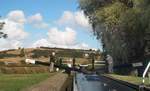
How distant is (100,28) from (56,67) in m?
36.2

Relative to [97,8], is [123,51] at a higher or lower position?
lower

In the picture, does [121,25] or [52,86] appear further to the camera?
[121,25]

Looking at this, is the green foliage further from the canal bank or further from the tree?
the canal bank

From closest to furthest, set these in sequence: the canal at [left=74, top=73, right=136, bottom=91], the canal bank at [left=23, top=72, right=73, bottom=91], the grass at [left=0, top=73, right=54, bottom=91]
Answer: the canal bank at [left=23, top=72, right=73, bottom=91]
the grass at [left=0, top=73, right=54, bottom=91]
the canal at [left=74, top=73, right=136, bottom=91]

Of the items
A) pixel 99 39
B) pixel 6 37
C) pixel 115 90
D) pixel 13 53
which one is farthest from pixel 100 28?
pixel 13 53

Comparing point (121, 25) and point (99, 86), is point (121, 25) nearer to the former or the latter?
point (121, 25)

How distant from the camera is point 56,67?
3693 inches

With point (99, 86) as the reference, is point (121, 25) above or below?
above

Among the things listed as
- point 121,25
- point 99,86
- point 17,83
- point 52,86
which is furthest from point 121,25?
point 52,86

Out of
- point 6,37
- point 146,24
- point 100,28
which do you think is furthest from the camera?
point 6,37

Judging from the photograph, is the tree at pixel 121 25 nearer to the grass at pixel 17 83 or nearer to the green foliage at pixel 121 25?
the green foliage at pixel 121 25

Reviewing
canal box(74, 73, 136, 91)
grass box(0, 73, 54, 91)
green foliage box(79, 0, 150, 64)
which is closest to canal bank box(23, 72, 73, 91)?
canal box(74, 73, 136, 91)

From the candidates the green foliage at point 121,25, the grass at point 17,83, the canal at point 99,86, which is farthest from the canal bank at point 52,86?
the green foliage at point 121,25

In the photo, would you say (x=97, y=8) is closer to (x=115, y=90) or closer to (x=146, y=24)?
(x=146, y=24)
